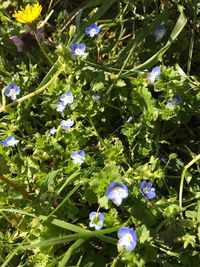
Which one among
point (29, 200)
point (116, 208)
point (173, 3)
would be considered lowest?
point (116, 208)

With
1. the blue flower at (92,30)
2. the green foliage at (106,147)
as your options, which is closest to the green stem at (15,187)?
the green foliage at (106,147)

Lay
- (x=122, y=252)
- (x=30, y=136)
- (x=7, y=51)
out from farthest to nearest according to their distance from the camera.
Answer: (x=7, y=51) → (x=30, y=136) → (x=122, y=252)

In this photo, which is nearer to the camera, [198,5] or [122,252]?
[122,252]

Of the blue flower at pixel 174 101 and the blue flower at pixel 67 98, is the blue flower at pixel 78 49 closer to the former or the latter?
the blue flower at pixel 67 98

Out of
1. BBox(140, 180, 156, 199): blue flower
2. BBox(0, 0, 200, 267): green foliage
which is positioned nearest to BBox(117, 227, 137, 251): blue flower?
BBox(0, 0, 200, 267): green foliage

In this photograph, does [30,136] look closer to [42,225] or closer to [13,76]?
[13,76]

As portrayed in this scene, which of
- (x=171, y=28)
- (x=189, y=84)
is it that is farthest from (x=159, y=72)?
(x=171, y=28)

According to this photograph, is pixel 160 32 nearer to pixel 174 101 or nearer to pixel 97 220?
pixel 174 101
